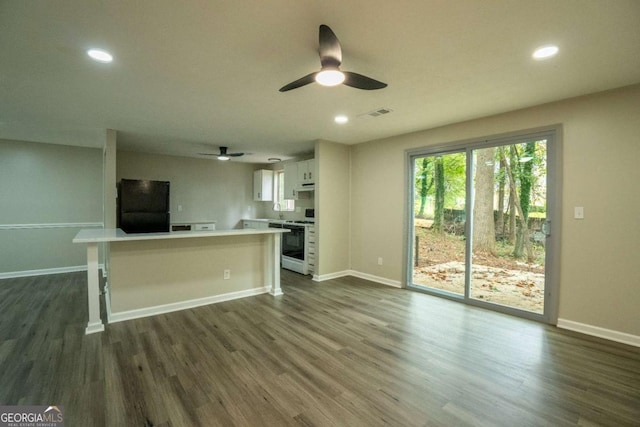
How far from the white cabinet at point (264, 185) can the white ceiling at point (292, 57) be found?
3.53 metres

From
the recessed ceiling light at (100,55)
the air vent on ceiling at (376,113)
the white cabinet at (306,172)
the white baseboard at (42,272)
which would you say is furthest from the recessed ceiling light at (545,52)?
the white baseboard at (42,272)

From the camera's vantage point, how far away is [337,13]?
1665mm

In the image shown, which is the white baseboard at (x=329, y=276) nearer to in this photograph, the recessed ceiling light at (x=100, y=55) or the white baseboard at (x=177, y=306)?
the white baseboard at (x=177, y=306)

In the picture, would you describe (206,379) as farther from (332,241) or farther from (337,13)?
(332,241)

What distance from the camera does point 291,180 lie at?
19.7 ft

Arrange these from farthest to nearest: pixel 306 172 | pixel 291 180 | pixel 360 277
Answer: pixel 291 180, pixel 306 172, pixel 360 277

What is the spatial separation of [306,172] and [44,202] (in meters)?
4.82

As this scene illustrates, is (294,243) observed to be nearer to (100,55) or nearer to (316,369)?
(316,369)

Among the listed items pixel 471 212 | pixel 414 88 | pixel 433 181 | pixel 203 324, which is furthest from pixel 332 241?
pixel 414 88

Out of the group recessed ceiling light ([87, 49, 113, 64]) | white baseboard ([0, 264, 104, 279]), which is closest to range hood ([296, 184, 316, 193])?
recessed ceiling light ([87, 49, 113, 64])

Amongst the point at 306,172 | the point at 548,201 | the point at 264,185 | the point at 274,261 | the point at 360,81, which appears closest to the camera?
the point at 360,81

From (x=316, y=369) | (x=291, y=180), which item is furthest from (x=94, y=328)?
(x=291, y=180)

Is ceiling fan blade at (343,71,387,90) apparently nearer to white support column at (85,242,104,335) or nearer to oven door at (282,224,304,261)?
white support column at (85,242,104,335)

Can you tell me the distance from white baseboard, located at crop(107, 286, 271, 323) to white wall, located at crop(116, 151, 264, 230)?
3.46 metres
